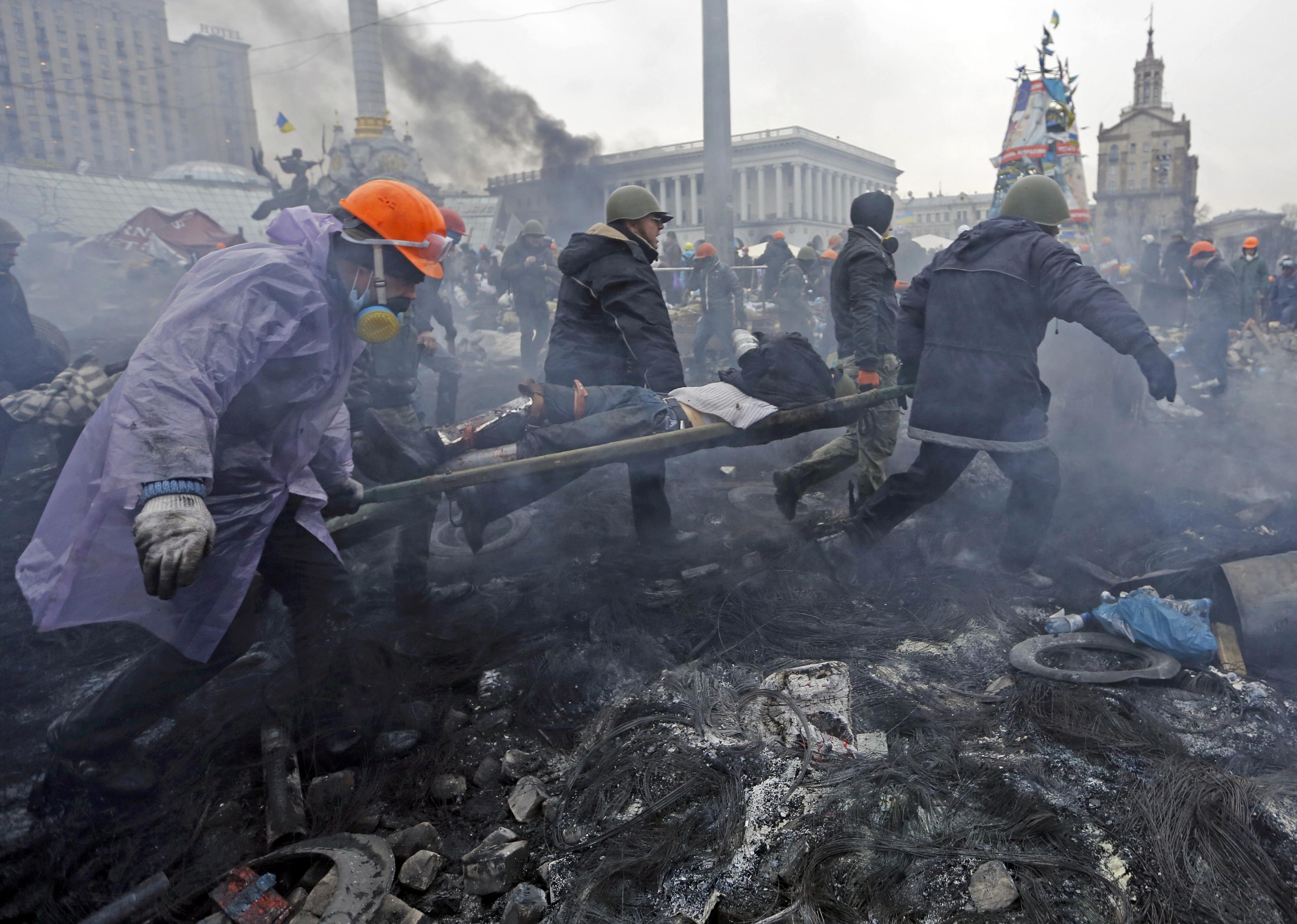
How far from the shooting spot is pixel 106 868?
210 cm

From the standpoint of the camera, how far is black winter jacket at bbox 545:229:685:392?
3.62 metres

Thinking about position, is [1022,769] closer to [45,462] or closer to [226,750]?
[226,750]

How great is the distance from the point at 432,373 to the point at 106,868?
35.6 feet

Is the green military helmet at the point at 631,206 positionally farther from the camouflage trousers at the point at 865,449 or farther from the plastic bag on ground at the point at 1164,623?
the plastic bag on ground at the point at 1164,623

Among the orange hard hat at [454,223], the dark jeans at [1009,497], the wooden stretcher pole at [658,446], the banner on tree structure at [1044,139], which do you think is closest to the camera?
the wooden stretcher pole at [658,446]

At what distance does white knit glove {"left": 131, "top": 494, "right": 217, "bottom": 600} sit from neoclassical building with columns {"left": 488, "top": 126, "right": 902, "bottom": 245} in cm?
5359

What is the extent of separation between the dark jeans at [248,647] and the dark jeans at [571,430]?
88 cm

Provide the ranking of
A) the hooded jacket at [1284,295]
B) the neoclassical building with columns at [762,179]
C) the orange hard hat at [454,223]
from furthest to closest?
1. the neoclassical building with columns at [762,179]
2. the hooded jacket at [1284,295]
3. the orange hard hat at [454,223]

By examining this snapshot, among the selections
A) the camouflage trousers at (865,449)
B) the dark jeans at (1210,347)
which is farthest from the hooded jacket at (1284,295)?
the camouflage trousers at (865,449)

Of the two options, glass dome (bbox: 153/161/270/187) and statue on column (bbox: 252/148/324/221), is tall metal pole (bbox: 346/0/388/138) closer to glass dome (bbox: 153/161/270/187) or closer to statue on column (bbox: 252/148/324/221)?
glass dome (bbox: 153/161/270/187)

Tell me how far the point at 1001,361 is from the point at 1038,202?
858 millimetres

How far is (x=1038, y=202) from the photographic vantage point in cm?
356

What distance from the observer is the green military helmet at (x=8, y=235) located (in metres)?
5.07

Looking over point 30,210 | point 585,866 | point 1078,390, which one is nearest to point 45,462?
point 585,866
